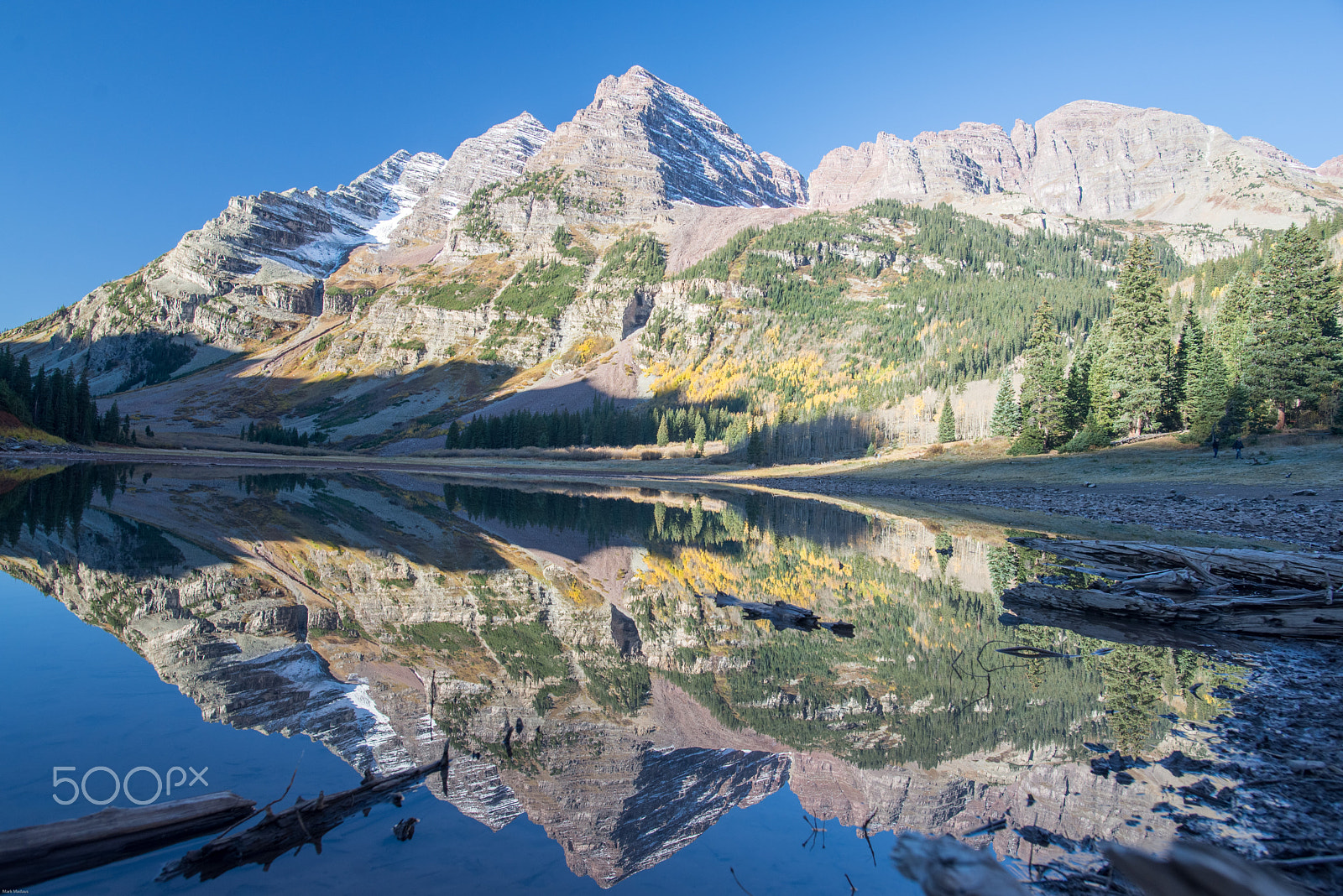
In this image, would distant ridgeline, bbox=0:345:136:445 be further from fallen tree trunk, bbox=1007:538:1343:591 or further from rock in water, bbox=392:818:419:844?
fallen tree trunk, bbox=1007:538:1343:591

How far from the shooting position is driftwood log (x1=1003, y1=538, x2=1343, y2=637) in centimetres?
1169

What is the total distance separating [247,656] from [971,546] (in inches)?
882

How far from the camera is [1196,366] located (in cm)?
4841

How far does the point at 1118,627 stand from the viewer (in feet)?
40.6

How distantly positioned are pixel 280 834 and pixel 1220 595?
16.1 m

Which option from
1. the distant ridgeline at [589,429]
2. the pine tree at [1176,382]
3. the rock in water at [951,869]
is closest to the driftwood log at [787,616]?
the rock in water at [951,869]

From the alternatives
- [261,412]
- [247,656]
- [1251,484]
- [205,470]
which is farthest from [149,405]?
[1251,484]

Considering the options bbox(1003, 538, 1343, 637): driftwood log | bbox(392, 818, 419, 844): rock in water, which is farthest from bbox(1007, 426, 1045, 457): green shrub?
bbox(392, 818, 419, 844): rock in water

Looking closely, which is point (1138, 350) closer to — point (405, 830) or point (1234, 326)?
point (1234, 326)

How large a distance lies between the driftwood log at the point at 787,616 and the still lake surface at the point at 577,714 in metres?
0.31

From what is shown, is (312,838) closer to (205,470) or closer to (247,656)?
(247,656)

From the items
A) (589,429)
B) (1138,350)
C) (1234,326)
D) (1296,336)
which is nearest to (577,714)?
(1296,336)

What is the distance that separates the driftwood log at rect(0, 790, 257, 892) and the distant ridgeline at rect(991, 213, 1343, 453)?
52613 mm

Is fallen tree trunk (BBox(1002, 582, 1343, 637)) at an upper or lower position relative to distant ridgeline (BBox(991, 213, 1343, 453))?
lower
